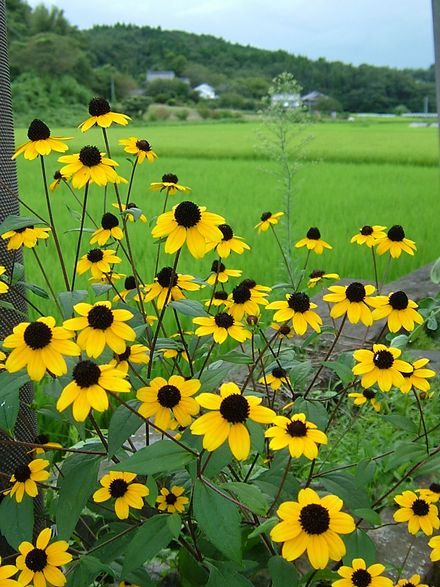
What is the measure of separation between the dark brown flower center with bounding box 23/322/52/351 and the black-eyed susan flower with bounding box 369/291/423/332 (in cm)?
52

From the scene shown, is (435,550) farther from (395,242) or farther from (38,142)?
(38,142)

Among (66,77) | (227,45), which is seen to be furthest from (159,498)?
(227,45)

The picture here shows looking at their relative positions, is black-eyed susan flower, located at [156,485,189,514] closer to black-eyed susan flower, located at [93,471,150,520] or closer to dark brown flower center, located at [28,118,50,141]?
black-eyed susan flower, located at [93,471,150,520]

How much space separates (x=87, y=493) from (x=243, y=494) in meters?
0.21

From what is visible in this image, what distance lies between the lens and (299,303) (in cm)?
95

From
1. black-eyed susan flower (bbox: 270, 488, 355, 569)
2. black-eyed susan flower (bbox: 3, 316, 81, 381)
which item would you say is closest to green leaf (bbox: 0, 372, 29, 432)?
black-eyed susan flower (bbox: 3, 316, 81, 381)

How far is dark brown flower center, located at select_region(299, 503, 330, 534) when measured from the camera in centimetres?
68

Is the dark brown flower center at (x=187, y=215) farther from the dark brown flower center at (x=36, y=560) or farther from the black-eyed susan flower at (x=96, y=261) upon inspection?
the dark brown flower center at (x=36, y=560)

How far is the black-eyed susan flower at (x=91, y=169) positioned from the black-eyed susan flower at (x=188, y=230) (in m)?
0.14

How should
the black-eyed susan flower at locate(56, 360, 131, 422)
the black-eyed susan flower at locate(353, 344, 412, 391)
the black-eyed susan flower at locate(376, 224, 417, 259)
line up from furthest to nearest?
the black-eyed susan flower at locate(376, 224, 417, 259), the black-eyed susan flower at locate(353, 344, 412, 391), the black-eyed susan flower at locate(56, 360, 131, 422)

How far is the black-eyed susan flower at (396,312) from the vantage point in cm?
97

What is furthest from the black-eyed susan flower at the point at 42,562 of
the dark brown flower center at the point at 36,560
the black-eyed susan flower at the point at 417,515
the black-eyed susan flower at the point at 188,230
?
the black-eyed susan flower at the point at 417,515

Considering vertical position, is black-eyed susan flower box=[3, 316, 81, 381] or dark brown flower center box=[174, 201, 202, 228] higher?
dark brown flower center box=[174, 201, 202, 228]

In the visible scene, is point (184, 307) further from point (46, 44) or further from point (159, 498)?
point (46, 44)
